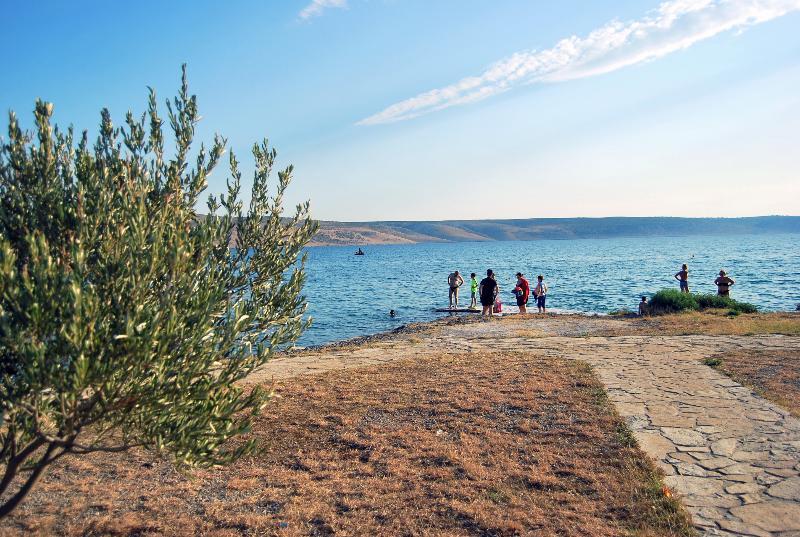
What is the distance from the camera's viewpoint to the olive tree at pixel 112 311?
4039 millimetres

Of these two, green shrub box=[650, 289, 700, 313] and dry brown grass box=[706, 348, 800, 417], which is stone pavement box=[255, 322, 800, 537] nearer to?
dry brown grass box=[706, 348, 800, 417]

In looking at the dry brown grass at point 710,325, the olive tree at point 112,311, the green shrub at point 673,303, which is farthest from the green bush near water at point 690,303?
the olive tree at point 112,311

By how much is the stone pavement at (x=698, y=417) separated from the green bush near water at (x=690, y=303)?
28.8 feet

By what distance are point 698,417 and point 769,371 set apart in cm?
461

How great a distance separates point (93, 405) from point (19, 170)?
2.55 metres

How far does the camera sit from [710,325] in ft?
68.7

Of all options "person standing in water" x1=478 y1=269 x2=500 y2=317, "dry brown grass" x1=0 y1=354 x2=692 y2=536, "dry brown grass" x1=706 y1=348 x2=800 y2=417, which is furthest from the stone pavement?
"person standing in water" x1=478 y1=269 x2=500 y2=317

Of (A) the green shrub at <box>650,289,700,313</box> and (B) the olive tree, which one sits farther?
(A) the green shrub at <box>650,289,700,313</box>

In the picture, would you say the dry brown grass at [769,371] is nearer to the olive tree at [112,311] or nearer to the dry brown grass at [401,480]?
the dry brown grass at [401,480]

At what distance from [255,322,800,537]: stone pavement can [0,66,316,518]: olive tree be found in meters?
5.67

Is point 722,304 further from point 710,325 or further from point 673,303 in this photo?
point 710,325

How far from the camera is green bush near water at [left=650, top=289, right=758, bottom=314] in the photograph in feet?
86.1

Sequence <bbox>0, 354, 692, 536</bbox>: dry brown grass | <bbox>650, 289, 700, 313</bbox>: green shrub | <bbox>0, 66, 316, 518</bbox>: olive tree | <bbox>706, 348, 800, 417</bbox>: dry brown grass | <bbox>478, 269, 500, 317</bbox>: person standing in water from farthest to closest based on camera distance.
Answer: <bbox>478, 269, 500, 317</bbox>: person standing in water
<bbox>650, 289, 700, 313</bbox>: green shrub
<bbox>706, 348, 800, 417</bbox>: dry brown grass
<bbox>0, 354, 692, 536</bbox>: dry brown grass
<bbox>0, 66, 316, 518</bbox>: olive tree

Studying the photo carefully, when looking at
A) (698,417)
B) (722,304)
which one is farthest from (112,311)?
(722,304)
